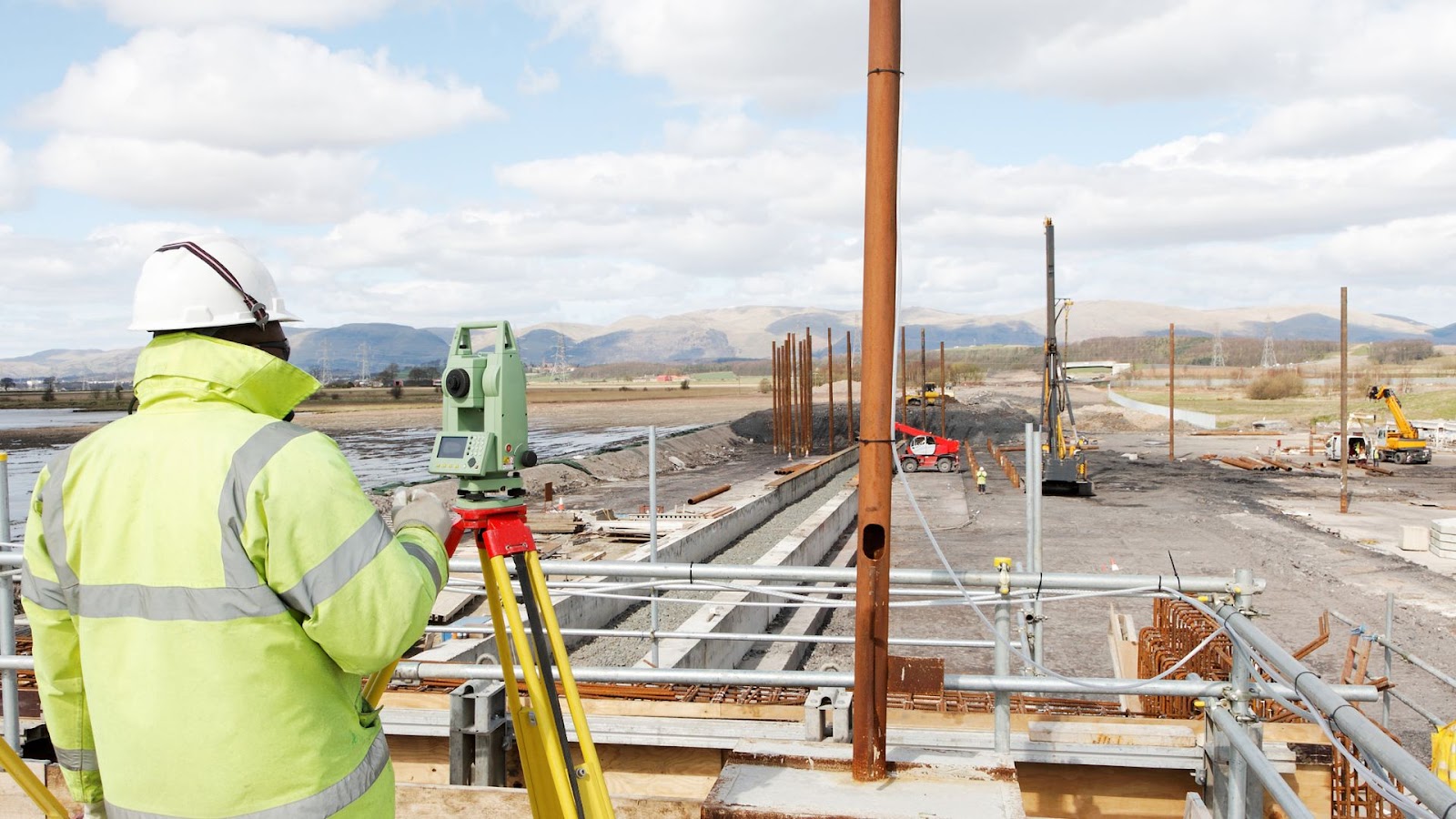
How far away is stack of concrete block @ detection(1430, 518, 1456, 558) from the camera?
54.0ft

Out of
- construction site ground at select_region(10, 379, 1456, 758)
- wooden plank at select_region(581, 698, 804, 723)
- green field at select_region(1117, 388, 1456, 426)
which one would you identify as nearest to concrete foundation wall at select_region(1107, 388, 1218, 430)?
green field at select_region(1117, 388, 1456, 426)

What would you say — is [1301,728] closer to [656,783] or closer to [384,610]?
[656,783]

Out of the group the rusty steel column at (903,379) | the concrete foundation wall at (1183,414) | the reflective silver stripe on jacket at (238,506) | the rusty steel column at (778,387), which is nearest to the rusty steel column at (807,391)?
the rusty steel column at (778,387)

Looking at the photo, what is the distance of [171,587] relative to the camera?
1.79 m

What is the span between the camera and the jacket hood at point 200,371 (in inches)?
74.6

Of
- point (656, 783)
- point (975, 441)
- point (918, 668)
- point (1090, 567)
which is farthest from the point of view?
point (975, 441)

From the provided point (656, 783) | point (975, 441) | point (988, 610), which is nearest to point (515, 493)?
point (656, 783)

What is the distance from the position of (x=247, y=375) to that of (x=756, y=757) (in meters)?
2.23

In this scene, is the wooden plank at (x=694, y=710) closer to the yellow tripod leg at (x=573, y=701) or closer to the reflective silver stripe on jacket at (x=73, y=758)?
the yellow tripod leg at (x=573, y=701)

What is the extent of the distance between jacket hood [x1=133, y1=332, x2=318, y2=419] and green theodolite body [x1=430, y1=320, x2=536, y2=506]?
0.60 metres

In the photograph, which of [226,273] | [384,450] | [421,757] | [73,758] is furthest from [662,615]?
[384,450]

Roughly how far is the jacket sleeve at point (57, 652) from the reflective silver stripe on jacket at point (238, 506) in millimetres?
426

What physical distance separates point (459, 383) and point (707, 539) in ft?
41.1

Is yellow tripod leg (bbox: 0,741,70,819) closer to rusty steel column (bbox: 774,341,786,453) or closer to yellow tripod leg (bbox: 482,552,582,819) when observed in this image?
yellow tripod leg (bbox: 482,552,582,819)
